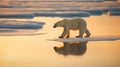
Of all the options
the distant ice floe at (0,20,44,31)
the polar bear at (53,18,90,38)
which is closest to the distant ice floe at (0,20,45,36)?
the distant ice floe at (0,20,44,31)

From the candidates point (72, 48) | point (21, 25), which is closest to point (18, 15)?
point (21, 25)

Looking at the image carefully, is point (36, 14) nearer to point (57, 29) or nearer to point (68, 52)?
point (57, 29)

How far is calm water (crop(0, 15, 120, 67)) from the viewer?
138 cm

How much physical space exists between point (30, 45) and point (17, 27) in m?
0.18

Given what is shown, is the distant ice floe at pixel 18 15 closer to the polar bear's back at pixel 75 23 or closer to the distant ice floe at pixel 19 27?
the distant ice floe at pixel 19 27

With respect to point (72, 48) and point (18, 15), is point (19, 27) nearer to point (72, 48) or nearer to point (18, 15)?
point (18, 15)

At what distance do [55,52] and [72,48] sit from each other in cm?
11

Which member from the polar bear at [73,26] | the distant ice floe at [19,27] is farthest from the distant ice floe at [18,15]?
the polar bear at [73,26]

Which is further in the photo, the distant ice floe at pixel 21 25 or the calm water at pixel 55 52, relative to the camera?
the distant ice floe at pixel 21 25

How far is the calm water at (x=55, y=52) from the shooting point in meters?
1.38

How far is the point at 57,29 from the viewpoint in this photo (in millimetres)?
1584

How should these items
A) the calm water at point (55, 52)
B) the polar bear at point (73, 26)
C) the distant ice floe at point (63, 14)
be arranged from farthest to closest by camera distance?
the distant ice floe at point (63, 14)
the polar bear at point (73, 26)
the calm water at point (55, 52)

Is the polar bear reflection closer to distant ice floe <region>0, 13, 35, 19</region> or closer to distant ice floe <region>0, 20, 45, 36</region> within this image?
distant ice floe <region>0, 20, 45, 36</region>

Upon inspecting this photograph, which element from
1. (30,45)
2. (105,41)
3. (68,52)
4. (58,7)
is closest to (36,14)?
(58,7)
